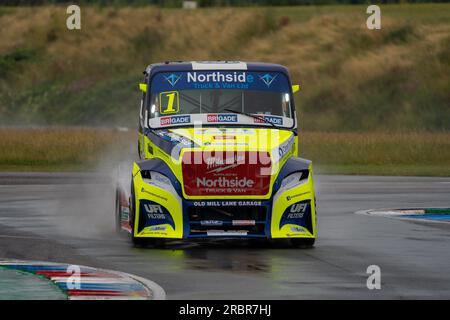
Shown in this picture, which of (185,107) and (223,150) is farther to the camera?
(185,107)

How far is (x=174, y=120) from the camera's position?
19.4 meters

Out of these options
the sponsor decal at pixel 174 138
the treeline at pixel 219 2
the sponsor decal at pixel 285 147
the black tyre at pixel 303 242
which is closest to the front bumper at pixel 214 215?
the black tyre at pixel 303 242

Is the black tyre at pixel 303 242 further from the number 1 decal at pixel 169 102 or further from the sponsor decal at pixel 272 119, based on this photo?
the number 1 decal at pixel 169 102

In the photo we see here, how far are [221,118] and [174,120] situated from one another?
24.5 inches

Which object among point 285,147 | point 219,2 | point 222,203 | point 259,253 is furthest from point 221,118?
point 219,2

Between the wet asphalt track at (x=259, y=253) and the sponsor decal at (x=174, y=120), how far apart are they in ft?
5.37

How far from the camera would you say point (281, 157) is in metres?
18.4

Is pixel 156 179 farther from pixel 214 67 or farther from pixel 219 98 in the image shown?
pixel 214 67

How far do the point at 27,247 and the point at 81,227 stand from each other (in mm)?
3425

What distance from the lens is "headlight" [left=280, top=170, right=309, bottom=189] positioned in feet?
59.9
